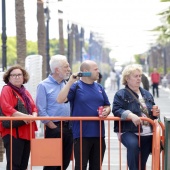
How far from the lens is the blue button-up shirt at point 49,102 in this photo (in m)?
10.5

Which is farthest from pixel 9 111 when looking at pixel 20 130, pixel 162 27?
pixel 162 27

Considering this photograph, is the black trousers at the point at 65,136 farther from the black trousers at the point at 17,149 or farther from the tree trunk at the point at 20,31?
the tree trunk at the point at 20,31

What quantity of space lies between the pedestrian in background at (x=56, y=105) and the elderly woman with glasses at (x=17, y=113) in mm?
168

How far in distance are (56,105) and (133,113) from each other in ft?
3.64

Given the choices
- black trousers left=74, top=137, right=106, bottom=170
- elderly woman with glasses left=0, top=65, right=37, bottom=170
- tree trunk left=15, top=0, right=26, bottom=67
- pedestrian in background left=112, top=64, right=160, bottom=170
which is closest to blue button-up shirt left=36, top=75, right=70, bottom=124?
elderly woman with glasses left=0, top=65, right=37, bottom=170

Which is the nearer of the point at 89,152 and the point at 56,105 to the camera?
the point at 89,152

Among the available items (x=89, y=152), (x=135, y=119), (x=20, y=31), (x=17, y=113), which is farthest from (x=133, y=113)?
(x=20, y=31)

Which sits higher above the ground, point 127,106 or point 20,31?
point 20,31

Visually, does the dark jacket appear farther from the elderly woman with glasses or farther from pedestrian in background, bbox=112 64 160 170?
the elderly woman with glasses

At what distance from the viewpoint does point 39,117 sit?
9727 mm

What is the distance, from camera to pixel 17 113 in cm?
1017

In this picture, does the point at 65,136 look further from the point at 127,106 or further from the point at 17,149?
the point at 127,106

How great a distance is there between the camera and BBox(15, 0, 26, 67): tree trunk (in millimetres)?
27109

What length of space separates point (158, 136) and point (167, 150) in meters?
0.26
